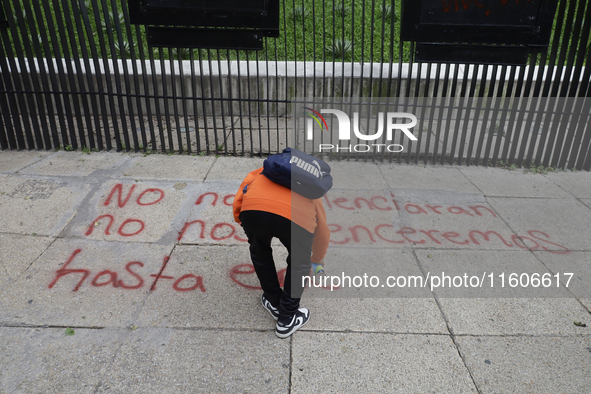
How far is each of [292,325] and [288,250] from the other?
585mm

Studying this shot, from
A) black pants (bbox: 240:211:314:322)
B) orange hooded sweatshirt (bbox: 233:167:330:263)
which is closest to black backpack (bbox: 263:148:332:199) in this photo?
orange hooded sweatshirt (bbox: 233:167:330:263)

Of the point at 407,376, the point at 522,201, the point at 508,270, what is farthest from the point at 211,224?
the point at 522,201

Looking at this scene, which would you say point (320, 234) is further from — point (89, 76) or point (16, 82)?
point (16, 82)

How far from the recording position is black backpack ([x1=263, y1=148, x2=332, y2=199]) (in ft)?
7.37

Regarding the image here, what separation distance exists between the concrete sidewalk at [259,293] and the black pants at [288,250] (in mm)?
268

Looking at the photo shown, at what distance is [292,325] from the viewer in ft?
8.73

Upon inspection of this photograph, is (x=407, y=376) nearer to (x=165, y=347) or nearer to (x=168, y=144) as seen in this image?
(x=165, y=347)

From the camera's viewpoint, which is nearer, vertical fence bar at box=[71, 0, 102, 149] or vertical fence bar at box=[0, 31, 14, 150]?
vertical fence bar at box=[71, 0, 102, 149]

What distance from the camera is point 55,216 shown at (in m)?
3.96

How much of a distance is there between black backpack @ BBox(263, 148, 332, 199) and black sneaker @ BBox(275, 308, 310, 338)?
2.97 feet

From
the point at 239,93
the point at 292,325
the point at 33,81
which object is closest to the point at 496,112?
the point at 239,93

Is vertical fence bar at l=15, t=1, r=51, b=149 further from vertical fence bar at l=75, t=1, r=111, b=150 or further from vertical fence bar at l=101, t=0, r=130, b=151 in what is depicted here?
vertical fence bar at l=101, t=0, r=130, b=151

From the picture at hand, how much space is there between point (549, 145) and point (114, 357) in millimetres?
5686

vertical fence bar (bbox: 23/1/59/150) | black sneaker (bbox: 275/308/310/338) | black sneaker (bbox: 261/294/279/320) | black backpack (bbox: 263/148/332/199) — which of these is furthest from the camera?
vertical fence bar (bbox: 23/1/59/150)
